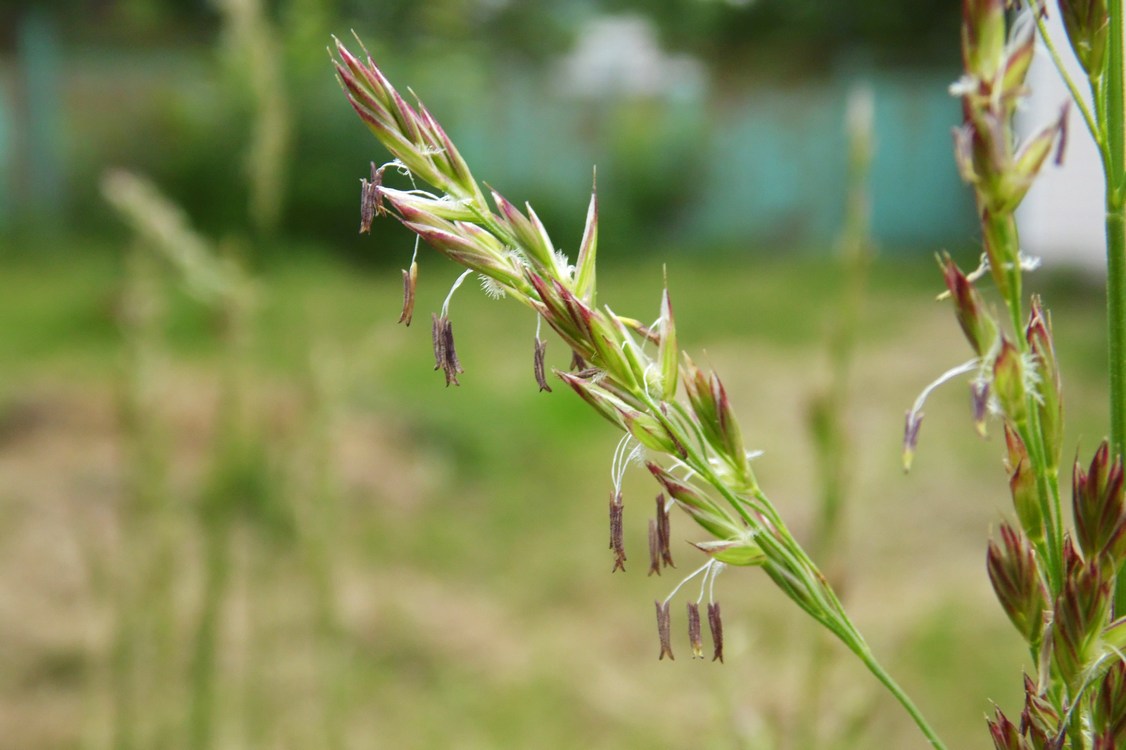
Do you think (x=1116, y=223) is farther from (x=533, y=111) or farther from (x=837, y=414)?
(x=533, y=111)

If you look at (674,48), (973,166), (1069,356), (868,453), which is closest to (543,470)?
(868,453)

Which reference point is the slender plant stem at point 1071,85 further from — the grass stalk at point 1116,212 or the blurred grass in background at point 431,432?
the blurred grass in background at point 431,432

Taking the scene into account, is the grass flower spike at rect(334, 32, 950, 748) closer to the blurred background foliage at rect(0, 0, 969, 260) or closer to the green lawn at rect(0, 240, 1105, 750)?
the green lawn at rect(0, 240, 1105, 750)

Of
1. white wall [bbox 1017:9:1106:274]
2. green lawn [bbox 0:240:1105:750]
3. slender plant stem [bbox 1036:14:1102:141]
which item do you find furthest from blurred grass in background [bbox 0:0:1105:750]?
slender plant stem [bbox 1036:14:1102:141]

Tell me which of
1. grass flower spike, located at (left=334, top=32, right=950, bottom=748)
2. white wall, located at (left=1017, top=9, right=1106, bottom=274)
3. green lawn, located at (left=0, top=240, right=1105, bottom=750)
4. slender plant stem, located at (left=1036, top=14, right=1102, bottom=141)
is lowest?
green lawn, located at (left=0, top=240, right=1105, bottom=750)

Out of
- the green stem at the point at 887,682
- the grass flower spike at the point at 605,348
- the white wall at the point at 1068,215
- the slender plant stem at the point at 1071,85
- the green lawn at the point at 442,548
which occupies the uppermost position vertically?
the white wall at the point at 1068,215

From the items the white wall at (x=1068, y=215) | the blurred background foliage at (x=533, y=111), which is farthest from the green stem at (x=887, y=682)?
the white wall at (x=1068, y=215)
